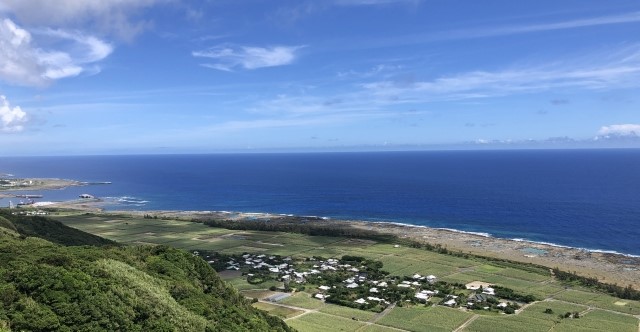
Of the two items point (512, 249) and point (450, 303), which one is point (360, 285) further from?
point (512, 249)

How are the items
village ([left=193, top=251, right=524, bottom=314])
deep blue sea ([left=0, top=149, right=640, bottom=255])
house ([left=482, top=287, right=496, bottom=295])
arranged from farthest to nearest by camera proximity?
deep blue sea ([left=0, top=149, right=640, bottom=255]) < house ([left=482, top=287, right=496, bottom=295]) < village ([left=193, top=251, right=524, bottom=314])

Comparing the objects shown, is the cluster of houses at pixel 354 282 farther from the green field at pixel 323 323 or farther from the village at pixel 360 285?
the green field at pixel 323 323

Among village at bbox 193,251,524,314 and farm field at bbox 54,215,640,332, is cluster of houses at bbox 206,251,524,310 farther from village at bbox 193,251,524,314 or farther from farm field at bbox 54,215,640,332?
farm field at bbox 54,215,640,332

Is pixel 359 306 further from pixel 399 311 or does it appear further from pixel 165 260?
pixel 165 260

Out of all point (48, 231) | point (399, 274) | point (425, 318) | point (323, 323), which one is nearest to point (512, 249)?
point (399, 274)

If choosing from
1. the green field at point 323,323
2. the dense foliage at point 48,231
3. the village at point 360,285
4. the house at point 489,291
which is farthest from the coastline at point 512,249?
the dense foliage at point 48,231

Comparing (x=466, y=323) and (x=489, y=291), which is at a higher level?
(x=489, y=291)

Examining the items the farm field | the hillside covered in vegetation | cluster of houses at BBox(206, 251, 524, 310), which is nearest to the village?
cluster of houses at BBox(206, 251, 524, 310)
